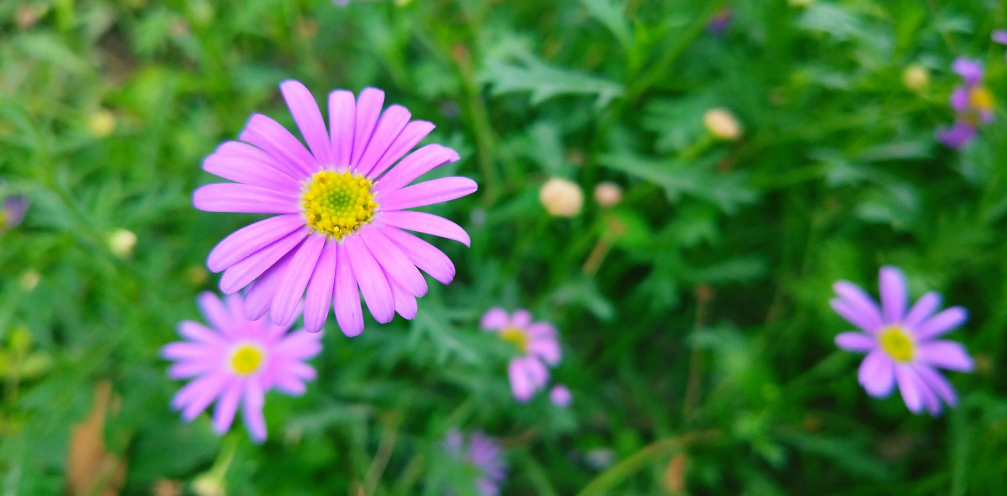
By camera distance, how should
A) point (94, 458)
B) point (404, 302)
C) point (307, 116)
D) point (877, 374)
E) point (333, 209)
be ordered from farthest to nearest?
1. point (94, 458)
2. point (877, 374)
3. point (333, 209)
4. point (307, 116)
5. point (404, 302)

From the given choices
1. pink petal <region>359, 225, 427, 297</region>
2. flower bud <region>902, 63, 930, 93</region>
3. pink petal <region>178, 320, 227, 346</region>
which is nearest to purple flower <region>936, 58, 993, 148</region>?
flower bud <region>902, 63, 930, 93</region>

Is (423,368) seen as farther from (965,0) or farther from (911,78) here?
(965,0)

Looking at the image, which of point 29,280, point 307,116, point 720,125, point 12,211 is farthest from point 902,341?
point 12,211

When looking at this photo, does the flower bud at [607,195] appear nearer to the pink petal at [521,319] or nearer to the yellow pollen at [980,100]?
the pink petal at [521,319]

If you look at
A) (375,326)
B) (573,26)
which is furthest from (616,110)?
(375,326)

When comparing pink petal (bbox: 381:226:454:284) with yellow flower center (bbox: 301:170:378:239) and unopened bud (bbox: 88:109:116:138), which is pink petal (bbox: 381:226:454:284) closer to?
yellow flower center (bbox: 301:170:378:239)

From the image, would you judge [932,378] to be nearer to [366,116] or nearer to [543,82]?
[543,82]
